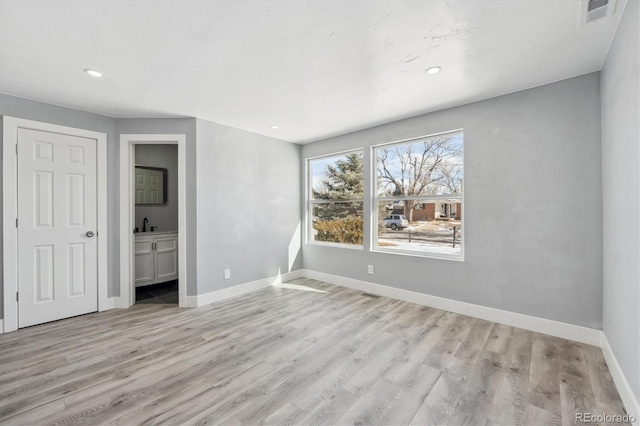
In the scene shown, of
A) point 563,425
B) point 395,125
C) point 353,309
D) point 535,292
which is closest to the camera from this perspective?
point 563,425

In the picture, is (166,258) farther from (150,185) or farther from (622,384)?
(622,384)

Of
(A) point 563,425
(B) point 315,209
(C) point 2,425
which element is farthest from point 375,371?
(B) point 315,209

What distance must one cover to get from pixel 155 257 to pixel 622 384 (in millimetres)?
5307

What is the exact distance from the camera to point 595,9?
163cm

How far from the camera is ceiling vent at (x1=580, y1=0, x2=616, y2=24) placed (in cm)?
158

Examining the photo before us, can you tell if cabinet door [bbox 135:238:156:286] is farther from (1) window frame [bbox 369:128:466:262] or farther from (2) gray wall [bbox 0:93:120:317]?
(1) window frame [bbox 369:128:466:262]

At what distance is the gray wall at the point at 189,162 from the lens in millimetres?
3484

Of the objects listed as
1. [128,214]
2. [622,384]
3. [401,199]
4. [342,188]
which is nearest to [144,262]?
[128,214]

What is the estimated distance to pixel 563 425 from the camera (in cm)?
152

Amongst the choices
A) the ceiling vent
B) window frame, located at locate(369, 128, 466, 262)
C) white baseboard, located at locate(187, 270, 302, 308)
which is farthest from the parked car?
the ceiling vent

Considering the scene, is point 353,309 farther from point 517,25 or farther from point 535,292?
point 517,25

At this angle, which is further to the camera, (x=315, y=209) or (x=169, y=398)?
(x=315, y=209)

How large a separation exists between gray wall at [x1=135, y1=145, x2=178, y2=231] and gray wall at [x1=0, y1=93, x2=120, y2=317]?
1.26 meters

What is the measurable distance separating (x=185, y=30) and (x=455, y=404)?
300cm
